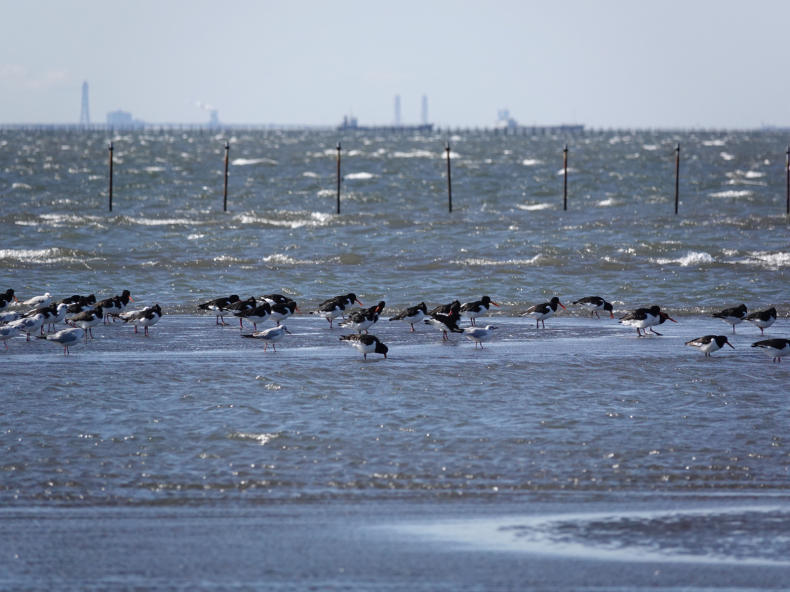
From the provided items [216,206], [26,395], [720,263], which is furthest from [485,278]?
[216,206]

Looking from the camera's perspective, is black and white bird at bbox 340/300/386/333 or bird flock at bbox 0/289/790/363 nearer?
bird flock at bbox 0/289/790/363

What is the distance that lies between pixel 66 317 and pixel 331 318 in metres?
5.37

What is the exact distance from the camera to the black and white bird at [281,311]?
22484 millimetres

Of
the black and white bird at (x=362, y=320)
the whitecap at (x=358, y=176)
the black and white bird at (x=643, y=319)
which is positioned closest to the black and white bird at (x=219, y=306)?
the black and white bird at (x=362, y=320)

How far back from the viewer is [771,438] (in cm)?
1287

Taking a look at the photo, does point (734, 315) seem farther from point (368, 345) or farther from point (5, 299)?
→ point (5, 299)

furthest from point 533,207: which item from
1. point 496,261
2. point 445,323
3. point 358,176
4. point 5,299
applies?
point 445,323

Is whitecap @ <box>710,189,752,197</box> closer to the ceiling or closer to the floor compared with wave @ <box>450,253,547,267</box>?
closer to the ceiling

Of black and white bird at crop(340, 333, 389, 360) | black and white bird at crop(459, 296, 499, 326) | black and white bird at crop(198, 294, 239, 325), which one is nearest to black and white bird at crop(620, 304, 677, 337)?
black and white bird at crop(459, 296, 499, 326)

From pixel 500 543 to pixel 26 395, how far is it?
8.22 meters

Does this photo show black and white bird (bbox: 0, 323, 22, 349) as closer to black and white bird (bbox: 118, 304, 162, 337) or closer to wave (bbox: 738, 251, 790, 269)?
black and white bird (bbox: 118, 304, 162, 337)

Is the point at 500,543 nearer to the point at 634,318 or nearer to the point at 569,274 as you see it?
the point at 634,318

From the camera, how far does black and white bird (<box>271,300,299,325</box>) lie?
22484 mm

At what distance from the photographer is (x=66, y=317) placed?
72.1ft
